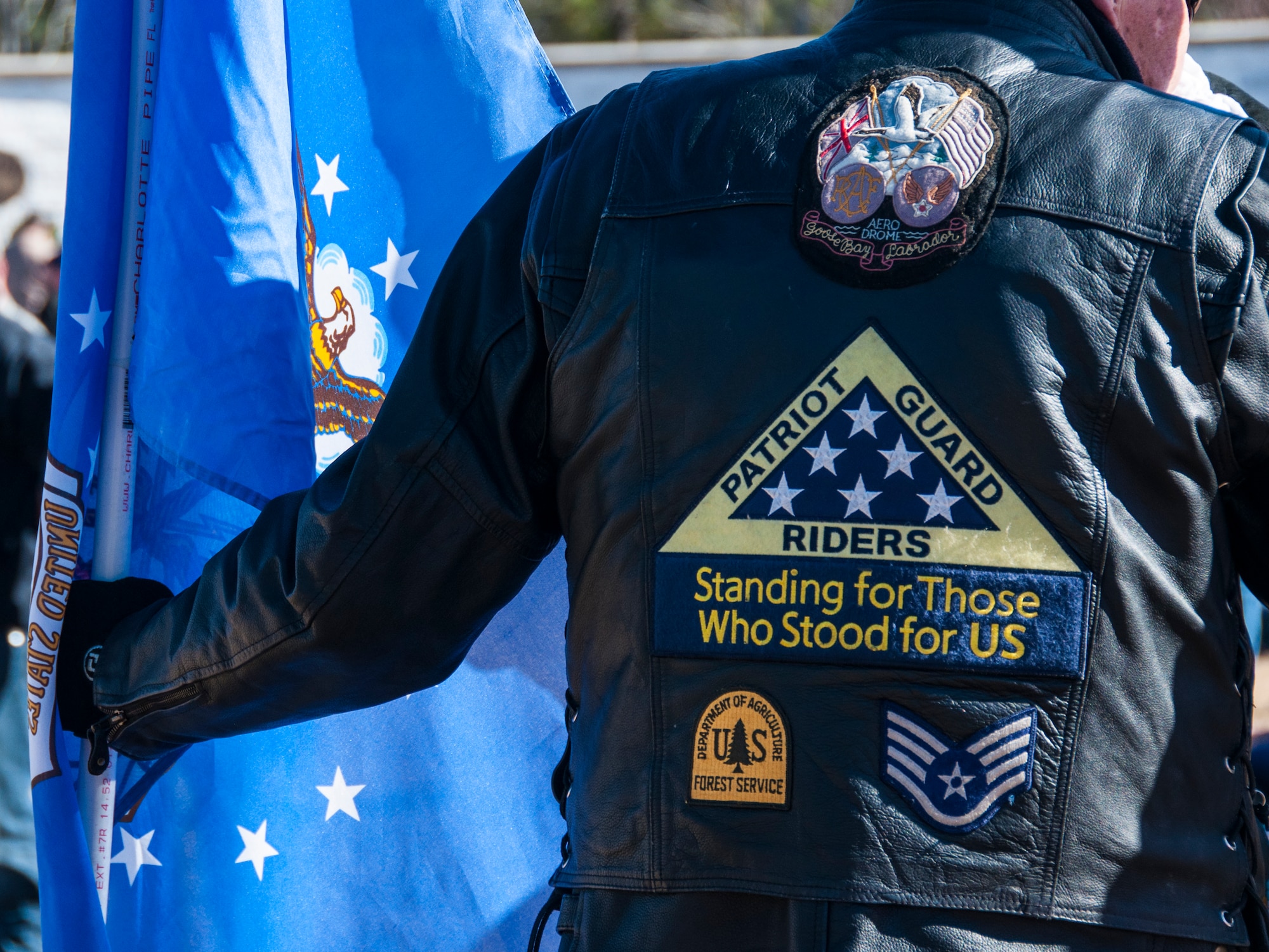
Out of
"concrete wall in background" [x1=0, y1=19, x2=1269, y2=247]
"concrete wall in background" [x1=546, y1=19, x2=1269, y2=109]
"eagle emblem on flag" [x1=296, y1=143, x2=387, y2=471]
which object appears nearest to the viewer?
"eagle emblem on flag" [x1=296, y1=143, x2=387, y2=471]

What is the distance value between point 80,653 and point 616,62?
480cm

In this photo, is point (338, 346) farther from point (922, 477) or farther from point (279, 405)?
point (922, 477)

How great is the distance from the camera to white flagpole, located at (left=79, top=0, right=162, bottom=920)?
216cm

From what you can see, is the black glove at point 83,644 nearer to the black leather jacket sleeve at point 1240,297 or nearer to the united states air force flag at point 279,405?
the united states air force flag at point 279,405

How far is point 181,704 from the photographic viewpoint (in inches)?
78.5

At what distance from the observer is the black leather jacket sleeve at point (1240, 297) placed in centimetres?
153

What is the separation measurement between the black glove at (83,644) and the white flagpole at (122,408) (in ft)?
0.17

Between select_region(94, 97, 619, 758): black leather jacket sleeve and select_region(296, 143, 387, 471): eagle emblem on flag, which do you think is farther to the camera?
select_region(296, 143, 387, 471): eagle emblem on flag

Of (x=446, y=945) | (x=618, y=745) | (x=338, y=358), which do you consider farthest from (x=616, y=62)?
(x=618, y=745)

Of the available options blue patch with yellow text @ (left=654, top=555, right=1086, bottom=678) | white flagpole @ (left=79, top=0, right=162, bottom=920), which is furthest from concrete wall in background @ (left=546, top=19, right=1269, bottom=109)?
blue patch with yellow text @ (left=654, top=555, right=1086, bottom=678)

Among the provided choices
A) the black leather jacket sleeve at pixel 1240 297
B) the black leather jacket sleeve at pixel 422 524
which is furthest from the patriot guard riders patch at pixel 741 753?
the black leather jacket sleeve at pixel 1240 297

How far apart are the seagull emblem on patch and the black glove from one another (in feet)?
3.71

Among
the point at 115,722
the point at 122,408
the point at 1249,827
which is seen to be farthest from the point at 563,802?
the point at 122,408

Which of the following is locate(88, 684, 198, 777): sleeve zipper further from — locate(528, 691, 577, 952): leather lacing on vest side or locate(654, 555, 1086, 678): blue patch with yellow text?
locate(654, 555, 1086, 678): blue patch with yellow text
